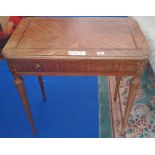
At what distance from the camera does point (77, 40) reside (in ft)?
3.24

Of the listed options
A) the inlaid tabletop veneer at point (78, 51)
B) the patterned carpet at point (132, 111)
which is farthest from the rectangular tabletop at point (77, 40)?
the patterned carpet at point (132, 111)

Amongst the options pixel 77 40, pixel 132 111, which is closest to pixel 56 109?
pixel 132 111

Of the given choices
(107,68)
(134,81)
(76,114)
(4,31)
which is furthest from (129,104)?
(4,31)

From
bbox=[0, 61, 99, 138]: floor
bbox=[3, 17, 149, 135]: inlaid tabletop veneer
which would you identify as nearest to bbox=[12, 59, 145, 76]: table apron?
bbox=[3, 17, 149, 135]: inlaid tabletop veneer

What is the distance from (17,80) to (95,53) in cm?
45

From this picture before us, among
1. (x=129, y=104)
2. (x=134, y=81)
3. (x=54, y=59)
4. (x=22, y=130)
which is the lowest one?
(x=22, y=130)

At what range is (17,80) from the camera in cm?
100

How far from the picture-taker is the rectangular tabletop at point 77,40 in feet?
2.90

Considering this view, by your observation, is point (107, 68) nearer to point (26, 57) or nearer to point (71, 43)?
point (71, 43)

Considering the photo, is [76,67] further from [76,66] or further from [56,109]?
[56,109]

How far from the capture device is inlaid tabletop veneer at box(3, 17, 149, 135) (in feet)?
2.89

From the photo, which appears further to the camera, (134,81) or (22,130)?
(22,130)

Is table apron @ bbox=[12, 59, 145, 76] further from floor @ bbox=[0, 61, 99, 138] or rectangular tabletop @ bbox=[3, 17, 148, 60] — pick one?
floor @ bbox=[0, 61, 99, 138]

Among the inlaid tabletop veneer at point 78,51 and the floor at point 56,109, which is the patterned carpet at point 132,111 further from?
the inlaid tabletop veneer at point 78,51
